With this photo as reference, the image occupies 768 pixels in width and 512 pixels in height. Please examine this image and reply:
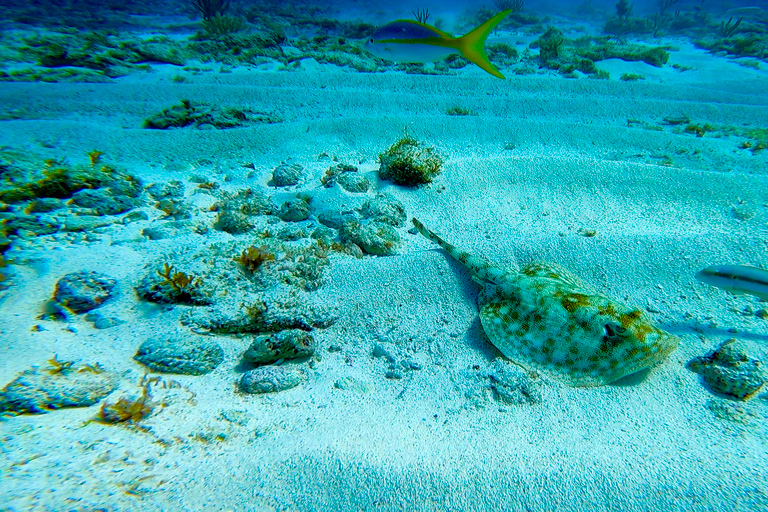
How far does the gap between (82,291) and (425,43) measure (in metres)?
5.21

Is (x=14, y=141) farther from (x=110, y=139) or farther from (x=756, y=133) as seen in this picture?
(x=756, y=133)

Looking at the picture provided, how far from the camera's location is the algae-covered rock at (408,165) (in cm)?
542

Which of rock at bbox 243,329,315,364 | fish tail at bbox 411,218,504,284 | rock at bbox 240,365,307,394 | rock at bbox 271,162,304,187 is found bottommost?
rock at bbox 240,365,307,394

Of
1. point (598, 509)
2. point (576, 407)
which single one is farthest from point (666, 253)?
point (598, 509)

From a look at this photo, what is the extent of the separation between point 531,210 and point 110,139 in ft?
25.9

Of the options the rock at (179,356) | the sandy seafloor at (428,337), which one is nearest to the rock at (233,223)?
the sandy seafloor at (428,337)

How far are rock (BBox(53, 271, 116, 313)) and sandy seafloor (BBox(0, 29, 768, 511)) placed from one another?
0.44 feet

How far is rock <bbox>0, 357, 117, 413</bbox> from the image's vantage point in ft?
7.55

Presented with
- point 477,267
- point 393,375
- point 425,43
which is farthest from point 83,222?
point 425,43

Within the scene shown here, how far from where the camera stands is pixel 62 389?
243 cm

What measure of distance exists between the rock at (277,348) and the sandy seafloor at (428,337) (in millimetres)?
226

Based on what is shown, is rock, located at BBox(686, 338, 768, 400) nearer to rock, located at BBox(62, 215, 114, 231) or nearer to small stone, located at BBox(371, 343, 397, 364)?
small stone, located at BBox(371, 343, 397, 364)

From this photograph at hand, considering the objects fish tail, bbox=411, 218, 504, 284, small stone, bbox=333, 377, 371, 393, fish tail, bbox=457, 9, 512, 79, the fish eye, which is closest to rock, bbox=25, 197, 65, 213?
small stone, bbox=333, 377, 371, 393

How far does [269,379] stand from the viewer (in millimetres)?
2885
